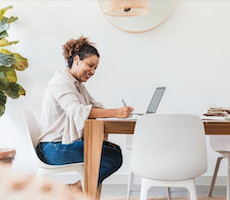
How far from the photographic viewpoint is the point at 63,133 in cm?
182

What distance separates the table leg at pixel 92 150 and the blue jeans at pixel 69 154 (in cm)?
16

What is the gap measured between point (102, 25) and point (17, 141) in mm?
1296

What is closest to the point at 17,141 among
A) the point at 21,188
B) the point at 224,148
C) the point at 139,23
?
the point at 139,23

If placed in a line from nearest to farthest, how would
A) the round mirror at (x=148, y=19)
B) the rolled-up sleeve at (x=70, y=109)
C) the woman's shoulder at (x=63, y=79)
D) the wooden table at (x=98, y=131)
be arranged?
the wooden table at (x=98, y=131) < the rolled-up sleeve at (x=70, y=109) < the woman's shoulder at (x=63, y=79) < the round mirror at (x=148, y=19)

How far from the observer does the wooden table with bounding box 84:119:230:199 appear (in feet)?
5.22

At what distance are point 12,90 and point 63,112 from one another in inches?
30.4

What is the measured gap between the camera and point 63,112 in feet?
6.36

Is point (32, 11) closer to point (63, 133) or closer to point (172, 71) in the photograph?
→ point (172, 71)

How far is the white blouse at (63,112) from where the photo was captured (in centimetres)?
175

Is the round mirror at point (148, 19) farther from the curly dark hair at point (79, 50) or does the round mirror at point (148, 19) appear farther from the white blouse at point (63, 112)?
the white blouse at point (63, 112)

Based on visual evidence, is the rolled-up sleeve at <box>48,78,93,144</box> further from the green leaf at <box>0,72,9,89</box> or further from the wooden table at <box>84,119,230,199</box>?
the green leaf at <box>0,72,9,89</box>

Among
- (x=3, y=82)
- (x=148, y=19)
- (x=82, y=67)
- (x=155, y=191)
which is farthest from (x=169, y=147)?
(x=148, y=19)

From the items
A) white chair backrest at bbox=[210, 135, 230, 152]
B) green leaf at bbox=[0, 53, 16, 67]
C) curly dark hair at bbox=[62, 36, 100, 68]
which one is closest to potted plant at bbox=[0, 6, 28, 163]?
green leaf at bbox=[0, 53, 16, 67]

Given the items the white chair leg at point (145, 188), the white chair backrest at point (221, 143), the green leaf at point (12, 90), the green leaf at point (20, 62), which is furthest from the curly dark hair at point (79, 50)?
the white chair backrest at point (221, 143)
